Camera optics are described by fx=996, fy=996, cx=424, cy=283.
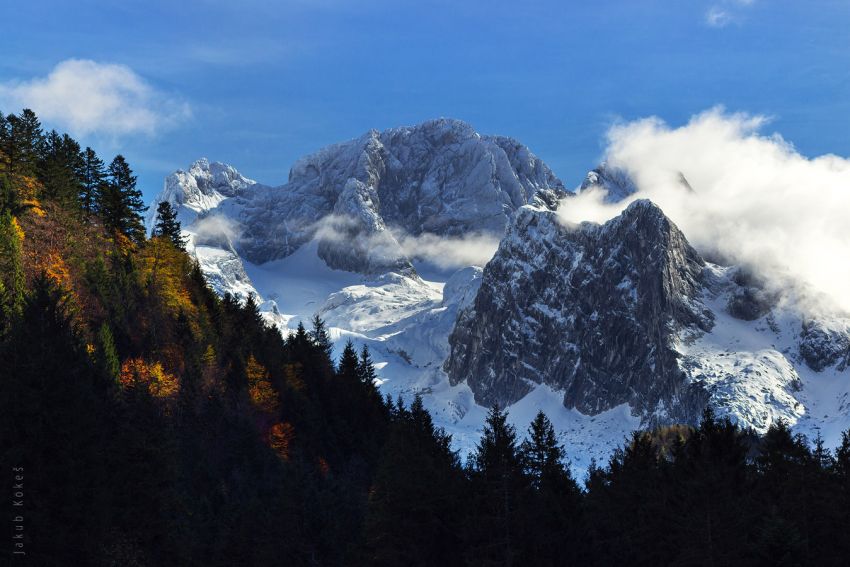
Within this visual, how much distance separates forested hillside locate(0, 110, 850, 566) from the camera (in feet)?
118

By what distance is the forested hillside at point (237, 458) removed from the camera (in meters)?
36.1

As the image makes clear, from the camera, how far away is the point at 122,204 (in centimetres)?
10312

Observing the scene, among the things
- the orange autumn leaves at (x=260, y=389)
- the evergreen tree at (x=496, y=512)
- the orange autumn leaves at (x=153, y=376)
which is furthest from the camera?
the orange autumn leaves at (x=260, y=389)

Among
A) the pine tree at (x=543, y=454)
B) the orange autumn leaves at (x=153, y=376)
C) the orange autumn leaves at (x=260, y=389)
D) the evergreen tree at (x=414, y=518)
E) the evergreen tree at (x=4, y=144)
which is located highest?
the evergreen tree at (x=4, y=144)

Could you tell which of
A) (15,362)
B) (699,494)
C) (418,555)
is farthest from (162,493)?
(699,494)

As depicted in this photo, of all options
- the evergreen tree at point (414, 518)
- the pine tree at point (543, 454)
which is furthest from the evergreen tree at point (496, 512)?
the pine tree at point (543, 454)

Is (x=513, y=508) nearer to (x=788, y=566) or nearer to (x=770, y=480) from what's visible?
(x=788, y=566)

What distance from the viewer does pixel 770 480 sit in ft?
194

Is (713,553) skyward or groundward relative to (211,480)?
groundward

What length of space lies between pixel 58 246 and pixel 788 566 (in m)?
64.0

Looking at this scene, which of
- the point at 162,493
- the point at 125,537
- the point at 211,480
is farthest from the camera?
the point at 211,480

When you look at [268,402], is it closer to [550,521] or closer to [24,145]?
[24,145]

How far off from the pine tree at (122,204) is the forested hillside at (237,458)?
0.23 meters

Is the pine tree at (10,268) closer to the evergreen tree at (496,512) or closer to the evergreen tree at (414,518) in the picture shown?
the evergreen tree at (414,518)
